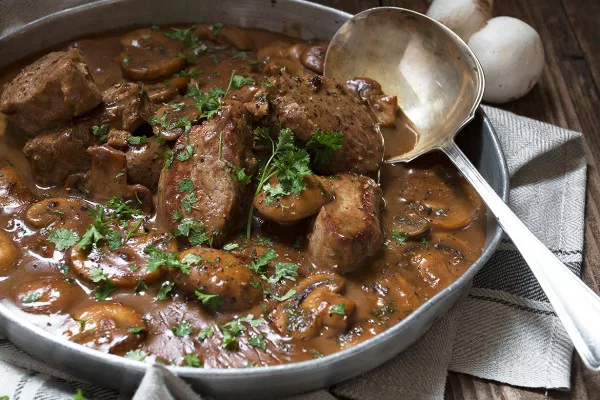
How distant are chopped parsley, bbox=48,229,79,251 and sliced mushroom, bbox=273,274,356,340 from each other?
0.99 m

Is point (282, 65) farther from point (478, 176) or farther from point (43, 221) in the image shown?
point (43, 221)

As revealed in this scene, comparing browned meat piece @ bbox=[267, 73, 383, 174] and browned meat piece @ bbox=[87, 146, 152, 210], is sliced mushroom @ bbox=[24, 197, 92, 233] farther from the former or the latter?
browned meat piece @ bbox=[267, 73, 383, 174]

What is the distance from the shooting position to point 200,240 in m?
3.31

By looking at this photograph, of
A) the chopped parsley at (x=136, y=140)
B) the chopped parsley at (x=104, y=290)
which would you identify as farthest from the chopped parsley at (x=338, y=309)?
the chopped parsley at (x=136, y=140)

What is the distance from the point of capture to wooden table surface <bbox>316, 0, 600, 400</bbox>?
4121 mm

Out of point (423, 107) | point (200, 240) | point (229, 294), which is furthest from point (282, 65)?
point (229, 294)

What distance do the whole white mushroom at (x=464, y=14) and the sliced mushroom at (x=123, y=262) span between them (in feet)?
8.07

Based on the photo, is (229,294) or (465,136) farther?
(465,136)

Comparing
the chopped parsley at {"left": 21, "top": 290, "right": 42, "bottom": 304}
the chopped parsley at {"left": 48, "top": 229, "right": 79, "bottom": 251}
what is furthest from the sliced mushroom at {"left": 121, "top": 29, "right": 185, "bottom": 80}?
the chopped parsley at {"left": 21, "top": 290, "right": 42, "bottom": 304}

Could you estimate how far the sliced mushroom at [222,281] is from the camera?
305 cm

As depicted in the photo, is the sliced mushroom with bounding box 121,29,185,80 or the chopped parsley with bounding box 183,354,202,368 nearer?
the chopped parsley with bounding box 183,354,202,368

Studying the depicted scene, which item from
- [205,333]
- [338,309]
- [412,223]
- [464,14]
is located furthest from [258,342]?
[464,14]

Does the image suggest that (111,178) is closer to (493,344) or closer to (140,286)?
(140,286)

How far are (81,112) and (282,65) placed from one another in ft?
4.19
